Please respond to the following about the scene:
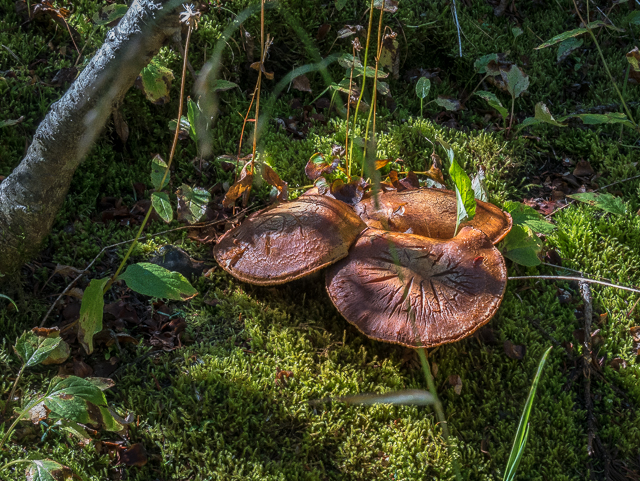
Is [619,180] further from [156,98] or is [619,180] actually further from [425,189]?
[156,98]

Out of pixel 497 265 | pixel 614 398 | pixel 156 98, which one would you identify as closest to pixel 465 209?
pixel 497 265

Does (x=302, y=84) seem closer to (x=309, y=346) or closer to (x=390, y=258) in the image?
(x=390, y=258)

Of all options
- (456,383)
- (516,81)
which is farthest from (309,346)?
(516,81)

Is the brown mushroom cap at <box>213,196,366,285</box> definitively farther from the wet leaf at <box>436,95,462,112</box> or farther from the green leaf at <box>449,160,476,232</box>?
the wet leaf at <box>436,95,462,112</box>

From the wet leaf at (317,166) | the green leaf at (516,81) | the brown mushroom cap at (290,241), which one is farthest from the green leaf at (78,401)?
the green leaf at (516,81)

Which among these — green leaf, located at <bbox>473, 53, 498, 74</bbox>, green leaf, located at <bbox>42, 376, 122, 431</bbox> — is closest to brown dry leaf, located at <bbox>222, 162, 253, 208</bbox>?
green leaf, located at <bbox>42, 376, 122, 431</bbox>

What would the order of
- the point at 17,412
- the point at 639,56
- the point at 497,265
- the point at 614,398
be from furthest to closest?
the point at 639,56
the point at 614,398
the point at 497,265
the point at 17,412
